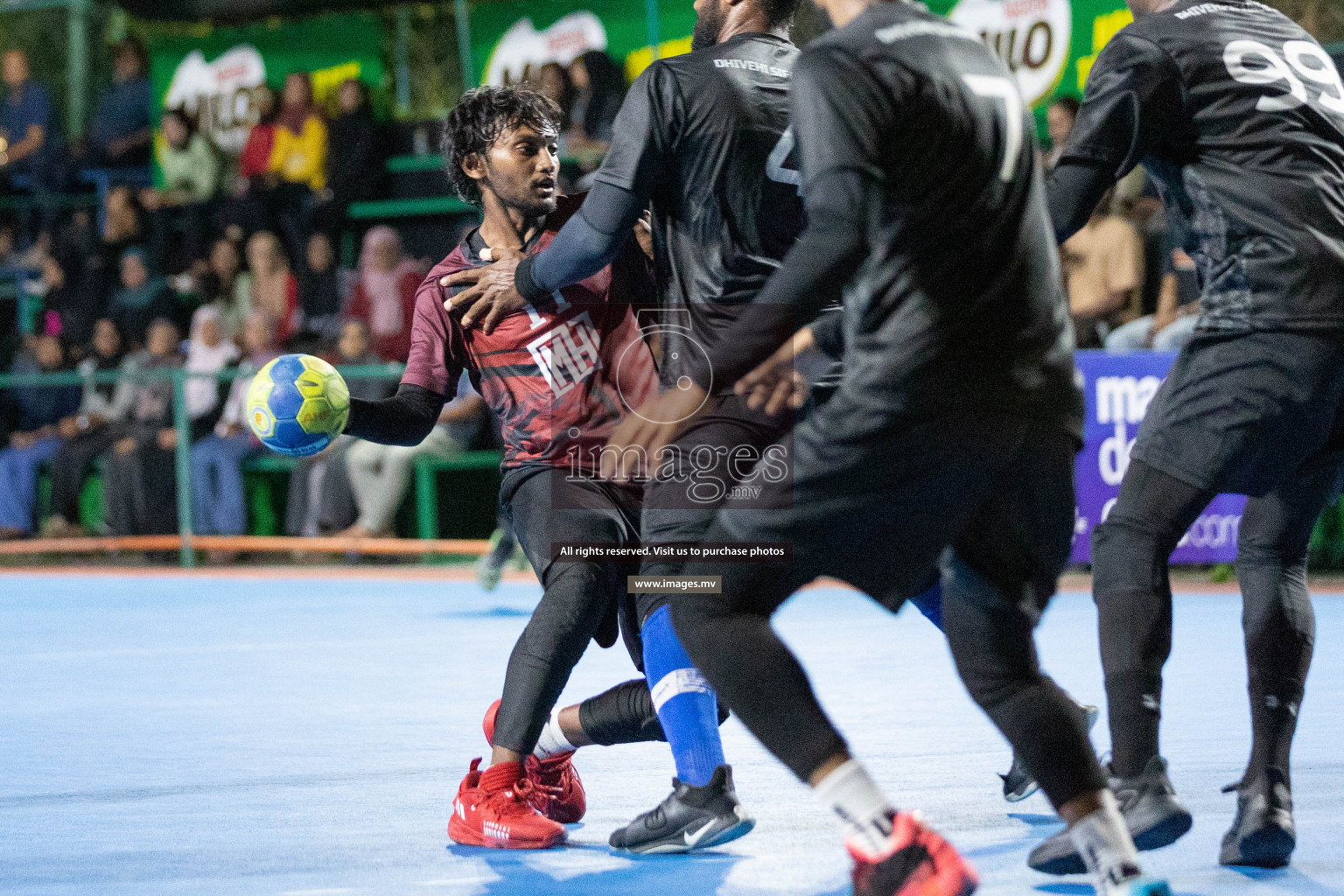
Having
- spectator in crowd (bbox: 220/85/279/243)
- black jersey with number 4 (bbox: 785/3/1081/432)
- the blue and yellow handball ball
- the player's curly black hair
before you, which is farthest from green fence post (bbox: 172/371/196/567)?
black jersey with number 4 (bbox: 785/3/1081/432)

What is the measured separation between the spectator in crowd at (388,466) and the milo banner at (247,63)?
5.10 meters

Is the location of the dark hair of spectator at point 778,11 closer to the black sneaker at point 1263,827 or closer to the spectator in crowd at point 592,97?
the black sneaker at point 1263,827

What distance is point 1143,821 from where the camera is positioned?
3.66 m

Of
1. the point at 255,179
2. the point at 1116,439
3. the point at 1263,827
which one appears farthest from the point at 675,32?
the point at 1263,827

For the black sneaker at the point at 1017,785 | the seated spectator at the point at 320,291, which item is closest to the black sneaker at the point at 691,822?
the black sneaker at the point at 1017,785

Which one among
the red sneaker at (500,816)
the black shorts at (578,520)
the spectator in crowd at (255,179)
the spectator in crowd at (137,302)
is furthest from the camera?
the spectator in crowd at (255,179)

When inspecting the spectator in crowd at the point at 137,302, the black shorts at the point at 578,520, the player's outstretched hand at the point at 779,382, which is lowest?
the spectator in crowd at the point at 137,302

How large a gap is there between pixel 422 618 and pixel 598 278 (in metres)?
5.63

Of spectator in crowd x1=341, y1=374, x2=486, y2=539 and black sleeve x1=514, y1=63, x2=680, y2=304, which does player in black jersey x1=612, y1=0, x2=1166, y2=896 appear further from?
spectator in crowd x1=341, y1=374, x2=486, y2=539

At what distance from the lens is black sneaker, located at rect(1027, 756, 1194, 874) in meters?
3.62

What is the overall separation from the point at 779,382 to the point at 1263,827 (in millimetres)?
1496

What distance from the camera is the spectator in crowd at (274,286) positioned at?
14781 mm

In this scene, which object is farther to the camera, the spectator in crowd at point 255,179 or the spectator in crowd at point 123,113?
the spectator in crowd at point 123,113

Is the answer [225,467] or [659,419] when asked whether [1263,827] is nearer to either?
[659,419]
